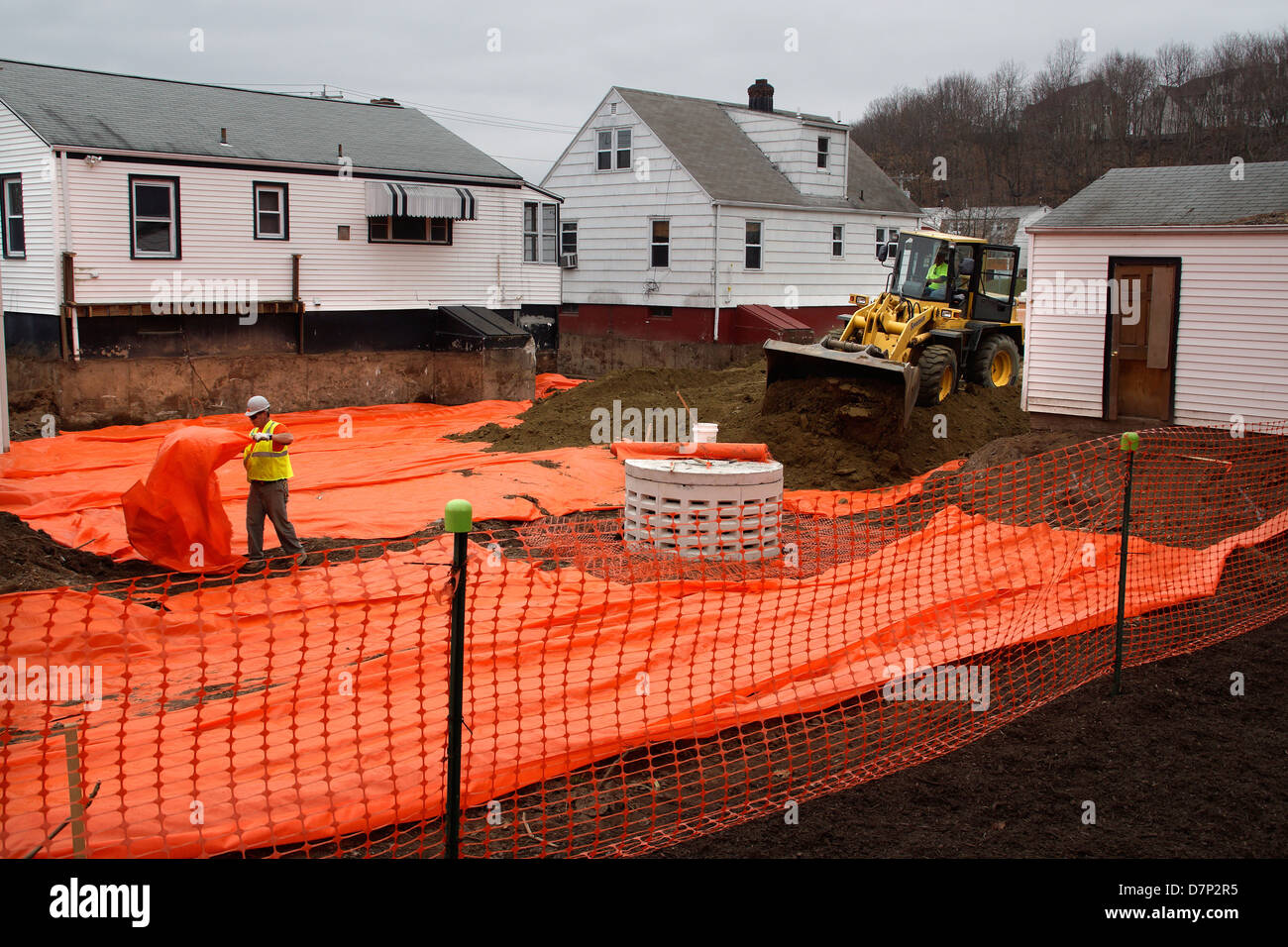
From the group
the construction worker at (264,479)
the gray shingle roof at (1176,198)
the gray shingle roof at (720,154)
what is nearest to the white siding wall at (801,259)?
the gray shingle roof at (720,154)

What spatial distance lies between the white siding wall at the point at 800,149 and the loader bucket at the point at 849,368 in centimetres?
1573

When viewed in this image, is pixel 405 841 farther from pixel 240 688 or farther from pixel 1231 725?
pixel 1231 725

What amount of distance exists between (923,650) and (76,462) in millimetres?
13746

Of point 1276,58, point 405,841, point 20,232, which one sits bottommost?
point 405,841

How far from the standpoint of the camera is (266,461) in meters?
11.2

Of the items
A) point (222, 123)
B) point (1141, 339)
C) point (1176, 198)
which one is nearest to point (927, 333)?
point (1141, 339)

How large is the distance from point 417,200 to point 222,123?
424 cm

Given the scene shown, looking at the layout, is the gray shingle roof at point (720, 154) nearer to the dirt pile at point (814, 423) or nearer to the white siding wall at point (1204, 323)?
the dirt pile at point (814, 423)

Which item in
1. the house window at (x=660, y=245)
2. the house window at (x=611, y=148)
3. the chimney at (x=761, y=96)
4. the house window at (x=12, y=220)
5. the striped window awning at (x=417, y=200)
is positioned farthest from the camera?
the chimney at (x=761, y=96)

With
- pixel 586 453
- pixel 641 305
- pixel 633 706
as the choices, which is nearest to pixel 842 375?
pixel 586 453

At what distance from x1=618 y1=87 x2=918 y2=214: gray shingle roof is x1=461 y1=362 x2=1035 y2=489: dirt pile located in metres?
10.3

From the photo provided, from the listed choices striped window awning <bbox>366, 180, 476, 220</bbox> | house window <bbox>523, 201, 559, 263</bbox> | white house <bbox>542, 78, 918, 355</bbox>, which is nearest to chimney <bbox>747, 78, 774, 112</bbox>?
white house <bbox>542, 78, 918, 355</bbox>

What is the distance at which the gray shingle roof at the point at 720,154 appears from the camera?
29891 millimetres

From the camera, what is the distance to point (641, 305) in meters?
31.2
